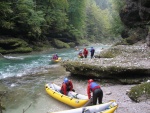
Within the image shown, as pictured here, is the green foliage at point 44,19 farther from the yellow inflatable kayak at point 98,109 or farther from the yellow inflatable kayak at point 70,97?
the yellow inflatable kayak at point 98,109

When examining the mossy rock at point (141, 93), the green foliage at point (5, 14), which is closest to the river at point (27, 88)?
the mossy rock at point (141, 93)

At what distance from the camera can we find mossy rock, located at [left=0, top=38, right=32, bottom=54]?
32.3 m

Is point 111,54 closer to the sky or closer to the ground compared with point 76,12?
closer to the ground

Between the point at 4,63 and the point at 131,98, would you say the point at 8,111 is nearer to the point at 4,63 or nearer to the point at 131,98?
the point at 131,98

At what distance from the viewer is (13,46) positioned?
33.4 meters

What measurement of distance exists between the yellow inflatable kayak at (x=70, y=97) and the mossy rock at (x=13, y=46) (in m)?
20.0

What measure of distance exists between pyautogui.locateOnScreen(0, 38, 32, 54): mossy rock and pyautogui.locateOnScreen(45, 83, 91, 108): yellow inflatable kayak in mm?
20027

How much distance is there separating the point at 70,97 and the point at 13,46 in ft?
79.6

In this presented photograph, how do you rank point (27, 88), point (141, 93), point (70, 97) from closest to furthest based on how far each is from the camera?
point (141, 93)
point (70, 97)
point (27, 88)

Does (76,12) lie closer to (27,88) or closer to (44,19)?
(44,19)

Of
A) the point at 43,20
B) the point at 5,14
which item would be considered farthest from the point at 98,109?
the point at 43,20

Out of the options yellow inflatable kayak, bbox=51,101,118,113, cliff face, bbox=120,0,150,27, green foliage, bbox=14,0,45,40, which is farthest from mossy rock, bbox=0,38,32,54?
yellow inflatable kayak, bbox=51,101,118,113

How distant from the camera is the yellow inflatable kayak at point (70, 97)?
10555 millimetres

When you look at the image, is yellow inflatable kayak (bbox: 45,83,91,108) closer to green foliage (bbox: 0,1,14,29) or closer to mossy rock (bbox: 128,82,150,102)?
mossy rock (bbox: 128,82,150,102)
